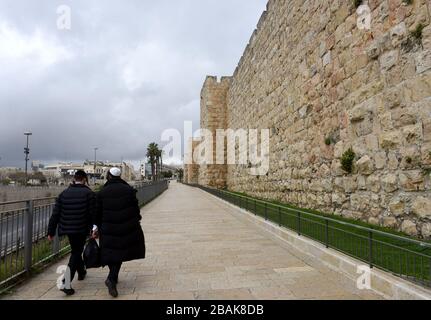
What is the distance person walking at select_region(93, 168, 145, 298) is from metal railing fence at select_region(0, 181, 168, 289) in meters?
1.21

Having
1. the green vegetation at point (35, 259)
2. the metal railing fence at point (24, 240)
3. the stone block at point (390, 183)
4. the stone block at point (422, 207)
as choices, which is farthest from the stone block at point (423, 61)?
the green vegetation at point (35, 259)

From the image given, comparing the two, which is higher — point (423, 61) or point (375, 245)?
point (423, 61)

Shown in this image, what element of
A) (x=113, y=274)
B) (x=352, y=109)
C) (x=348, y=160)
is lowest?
(x=113, y=274)

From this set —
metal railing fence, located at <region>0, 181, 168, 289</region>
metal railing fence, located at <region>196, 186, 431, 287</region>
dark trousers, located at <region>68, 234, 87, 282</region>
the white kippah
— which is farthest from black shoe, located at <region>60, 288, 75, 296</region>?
metal railing fence, located at <region>196, 186, 431, 287</region>

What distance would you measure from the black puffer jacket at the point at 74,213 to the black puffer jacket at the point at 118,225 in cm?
21

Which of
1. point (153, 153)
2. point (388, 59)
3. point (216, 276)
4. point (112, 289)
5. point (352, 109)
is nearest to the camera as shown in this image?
point (112, 289)

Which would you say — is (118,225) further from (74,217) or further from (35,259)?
(35,259)

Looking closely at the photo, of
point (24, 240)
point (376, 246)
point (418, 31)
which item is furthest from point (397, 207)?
point (24, 240)

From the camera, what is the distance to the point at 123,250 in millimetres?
4418

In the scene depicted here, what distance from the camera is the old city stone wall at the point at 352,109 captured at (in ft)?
18.6

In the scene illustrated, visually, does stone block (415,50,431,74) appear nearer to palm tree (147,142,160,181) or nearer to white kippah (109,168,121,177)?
white kippah (109,168,121,177)

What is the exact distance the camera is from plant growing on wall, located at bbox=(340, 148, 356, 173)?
7698mm

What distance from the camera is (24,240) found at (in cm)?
528

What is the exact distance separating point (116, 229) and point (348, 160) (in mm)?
5310
